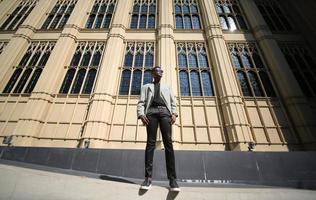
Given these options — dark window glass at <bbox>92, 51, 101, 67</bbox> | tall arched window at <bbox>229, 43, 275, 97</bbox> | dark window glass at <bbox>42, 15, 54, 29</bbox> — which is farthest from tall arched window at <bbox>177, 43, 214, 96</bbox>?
dark window glass at <bbox>42, 15, 54, 29</bbox>

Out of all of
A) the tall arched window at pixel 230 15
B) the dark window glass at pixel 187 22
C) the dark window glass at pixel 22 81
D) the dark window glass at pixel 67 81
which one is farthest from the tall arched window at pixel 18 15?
the tall arched window at pixel 230 15

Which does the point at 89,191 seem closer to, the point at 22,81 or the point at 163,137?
the point at 163,137

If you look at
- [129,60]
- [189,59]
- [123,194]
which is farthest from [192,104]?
[123,194]

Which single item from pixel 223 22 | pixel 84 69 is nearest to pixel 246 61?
pixel 223 22

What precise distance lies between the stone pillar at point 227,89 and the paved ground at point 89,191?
6941 mm

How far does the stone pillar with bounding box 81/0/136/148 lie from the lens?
9.51 metres

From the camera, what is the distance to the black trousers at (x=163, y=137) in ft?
8.79

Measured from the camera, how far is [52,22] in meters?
15.4

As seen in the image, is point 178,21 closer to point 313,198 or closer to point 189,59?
point 189,59

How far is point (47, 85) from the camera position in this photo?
1113 cm

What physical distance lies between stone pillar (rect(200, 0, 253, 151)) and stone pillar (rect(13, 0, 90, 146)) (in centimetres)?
1066

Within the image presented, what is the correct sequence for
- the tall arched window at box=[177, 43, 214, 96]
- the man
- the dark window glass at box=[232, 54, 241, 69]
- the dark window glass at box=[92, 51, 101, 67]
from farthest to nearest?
the dark window glass at box=[92, 51, 101, 67], the dark window glass at box=[232, 54, 241, 69], the tall arched window at box=[177, 43, 214, 96], the man

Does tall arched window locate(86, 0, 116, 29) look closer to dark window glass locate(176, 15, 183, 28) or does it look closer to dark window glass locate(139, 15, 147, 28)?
dark window glass locate(139, 15, 147, 28)

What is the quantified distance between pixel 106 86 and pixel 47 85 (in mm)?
3818
